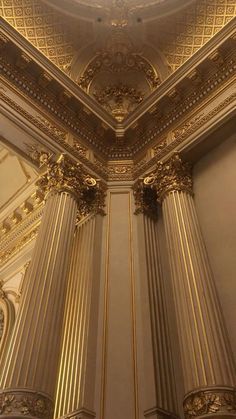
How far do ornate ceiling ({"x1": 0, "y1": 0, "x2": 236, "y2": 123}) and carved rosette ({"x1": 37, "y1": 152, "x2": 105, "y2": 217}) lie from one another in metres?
2.07

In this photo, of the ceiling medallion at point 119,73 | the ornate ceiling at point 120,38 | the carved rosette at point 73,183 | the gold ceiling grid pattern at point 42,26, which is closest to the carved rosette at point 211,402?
the carved rosette at point 73,183

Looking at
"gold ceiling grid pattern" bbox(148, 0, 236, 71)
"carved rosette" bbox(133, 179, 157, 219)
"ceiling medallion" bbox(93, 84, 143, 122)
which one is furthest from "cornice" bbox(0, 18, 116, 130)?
"gold ceiling grid pattern" bbox(148, 0, 236, 71)

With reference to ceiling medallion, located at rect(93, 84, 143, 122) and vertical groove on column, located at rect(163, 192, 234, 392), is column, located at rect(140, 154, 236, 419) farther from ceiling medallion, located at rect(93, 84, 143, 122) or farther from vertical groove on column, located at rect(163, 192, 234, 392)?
ceiling medallion, located at rect(93, 84, 143, 122)

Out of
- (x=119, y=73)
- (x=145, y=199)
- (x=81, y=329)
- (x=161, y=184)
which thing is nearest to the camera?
(x=81, y=329)

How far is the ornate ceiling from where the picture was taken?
860cm

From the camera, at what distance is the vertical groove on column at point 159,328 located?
4.88 meters

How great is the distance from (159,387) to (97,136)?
491 cm

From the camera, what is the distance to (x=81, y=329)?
17.6 ft

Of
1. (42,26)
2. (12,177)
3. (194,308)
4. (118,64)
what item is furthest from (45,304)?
(118,64)

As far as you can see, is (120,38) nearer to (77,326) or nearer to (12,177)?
(12,177)

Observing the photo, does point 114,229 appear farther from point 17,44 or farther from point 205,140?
point 17,44

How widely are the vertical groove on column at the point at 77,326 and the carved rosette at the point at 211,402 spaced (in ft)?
4.11

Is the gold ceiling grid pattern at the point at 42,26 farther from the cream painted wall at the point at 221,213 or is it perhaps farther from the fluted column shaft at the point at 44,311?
the cream painted wall at the point at 221,213

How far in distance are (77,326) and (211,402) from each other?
200 cm
